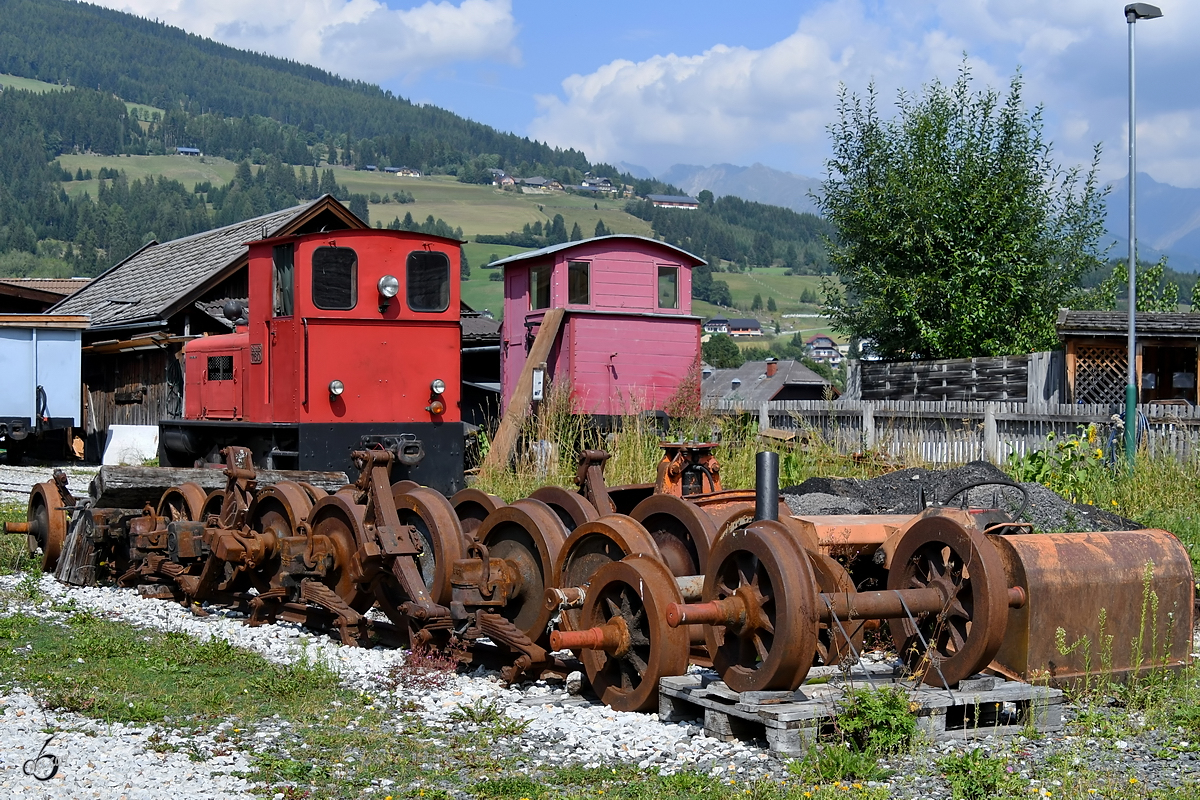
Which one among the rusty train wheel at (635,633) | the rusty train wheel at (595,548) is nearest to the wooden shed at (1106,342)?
the rusty train wheel at (595,548)

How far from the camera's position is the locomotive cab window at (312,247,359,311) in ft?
41.8

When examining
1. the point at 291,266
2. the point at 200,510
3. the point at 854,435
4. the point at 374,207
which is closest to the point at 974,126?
the point at 854,435

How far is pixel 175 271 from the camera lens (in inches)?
1138

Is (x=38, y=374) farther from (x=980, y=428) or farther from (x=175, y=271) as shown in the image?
(x=980, y=428)

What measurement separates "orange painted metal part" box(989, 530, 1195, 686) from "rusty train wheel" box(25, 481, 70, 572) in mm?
8191

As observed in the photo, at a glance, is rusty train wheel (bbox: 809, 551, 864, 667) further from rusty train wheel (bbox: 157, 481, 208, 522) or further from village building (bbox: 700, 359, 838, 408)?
village building (bbox: 700, 359, 838, 408)

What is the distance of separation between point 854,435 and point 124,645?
12648mm

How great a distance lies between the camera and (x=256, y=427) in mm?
12922

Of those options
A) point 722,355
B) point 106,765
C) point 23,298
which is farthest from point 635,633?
point 722,355

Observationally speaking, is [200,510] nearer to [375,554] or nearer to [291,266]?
[375,554]

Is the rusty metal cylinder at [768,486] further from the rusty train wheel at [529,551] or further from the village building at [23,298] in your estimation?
the village building at [23,298]

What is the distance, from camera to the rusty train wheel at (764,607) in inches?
204

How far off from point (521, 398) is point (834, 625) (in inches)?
585

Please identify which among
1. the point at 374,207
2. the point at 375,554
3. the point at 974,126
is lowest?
the point at 375,554
